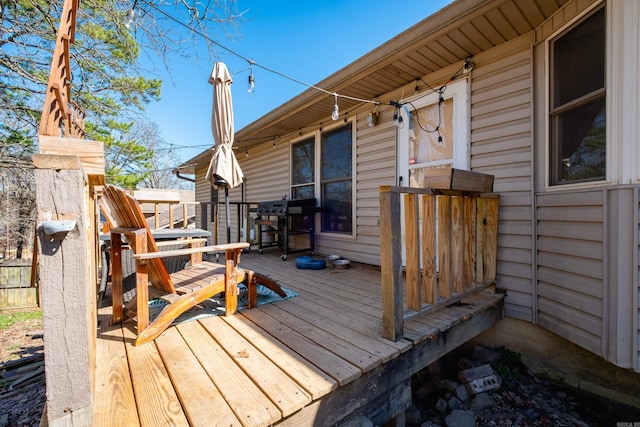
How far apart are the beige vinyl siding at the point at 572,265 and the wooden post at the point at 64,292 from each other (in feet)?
10.1

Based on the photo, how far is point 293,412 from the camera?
4.35ft

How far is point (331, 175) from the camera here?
5191mm

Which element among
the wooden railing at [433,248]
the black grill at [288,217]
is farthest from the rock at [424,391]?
the black grill at [288,217]

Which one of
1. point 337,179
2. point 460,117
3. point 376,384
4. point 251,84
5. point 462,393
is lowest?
point 462,393

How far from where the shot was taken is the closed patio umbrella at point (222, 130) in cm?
318

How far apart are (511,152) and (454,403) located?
247 centimetres

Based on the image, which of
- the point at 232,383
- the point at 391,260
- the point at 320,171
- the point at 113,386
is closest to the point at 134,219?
the point at 113,386

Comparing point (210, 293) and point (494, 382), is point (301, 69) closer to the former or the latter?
point (210, 293)

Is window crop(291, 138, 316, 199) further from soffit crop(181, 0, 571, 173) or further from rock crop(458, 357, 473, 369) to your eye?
rock crop(458, 357, 473, 369)

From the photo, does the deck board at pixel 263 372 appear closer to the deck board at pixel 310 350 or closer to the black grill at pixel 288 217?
the deck board at pixel 310 350

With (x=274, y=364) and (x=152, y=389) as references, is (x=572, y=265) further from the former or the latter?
(x=152, y=389)

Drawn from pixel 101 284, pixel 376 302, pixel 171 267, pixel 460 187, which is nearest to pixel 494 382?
pixel 376 302

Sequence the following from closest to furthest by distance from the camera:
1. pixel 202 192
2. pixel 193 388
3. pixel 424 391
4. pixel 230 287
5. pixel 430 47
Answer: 1. pixel 193 388
2. pixel 230 287
3. pixel 424 391
4. pixel 430 47
5. pixel 202 192

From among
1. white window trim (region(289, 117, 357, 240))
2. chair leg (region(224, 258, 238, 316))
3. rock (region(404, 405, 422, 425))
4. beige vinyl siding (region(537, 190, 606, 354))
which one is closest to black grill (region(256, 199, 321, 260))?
white window trim (region(289, 117, 357, 240))
